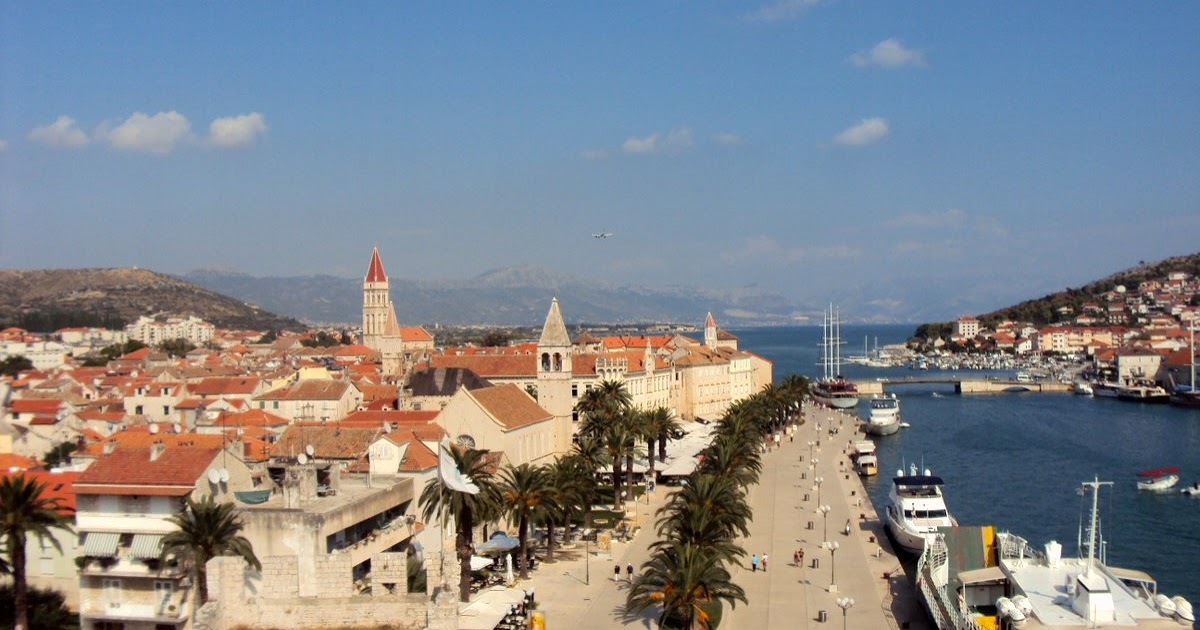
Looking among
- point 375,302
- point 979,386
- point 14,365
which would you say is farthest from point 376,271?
point 979,386

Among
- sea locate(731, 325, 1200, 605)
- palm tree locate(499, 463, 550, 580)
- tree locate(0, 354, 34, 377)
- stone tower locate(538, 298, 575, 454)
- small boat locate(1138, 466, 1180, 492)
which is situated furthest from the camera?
tree locate(0, 354, 34, 377)

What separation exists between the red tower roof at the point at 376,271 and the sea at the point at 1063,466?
67.7 m

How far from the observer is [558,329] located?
7000 centimetres

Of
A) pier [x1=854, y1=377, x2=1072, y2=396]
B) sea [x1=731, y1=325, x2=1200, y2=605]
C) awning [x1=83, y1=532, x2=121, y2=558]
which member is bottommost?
sea [x1=731, y1=325, x2=1200, y2=605]

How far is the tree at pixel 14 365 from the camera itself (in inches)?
4579

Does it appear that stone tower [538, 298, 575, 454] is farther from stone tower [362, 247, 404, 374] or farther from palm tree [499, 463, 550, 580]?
stone tower [362, 247, 404, 374]

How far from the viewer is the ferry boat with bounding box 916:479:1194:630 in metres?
30.4

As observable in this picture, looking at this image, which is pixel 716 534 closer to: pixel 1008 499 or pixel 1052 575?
pixel 1052 575

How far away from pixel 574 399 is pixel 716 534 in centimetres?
3821

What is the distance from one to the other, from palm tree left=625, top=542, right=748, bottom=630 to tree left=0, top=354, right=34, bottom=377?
10134cm

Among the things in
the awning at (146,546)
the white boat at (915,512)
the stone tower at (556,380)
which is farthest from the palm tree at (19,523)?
the stone tower at (556,380)

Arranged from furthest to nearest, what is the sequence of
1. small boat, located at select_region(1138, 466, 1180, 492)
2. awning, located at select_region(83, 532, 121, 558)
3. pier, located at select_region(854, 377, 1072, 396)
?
pier, located at select_region(854, 377, 1072, 396) → small boat, located at select_region(1138, 466, 1180, 492) → awning, located at select_region(83, 532, 121, 558)

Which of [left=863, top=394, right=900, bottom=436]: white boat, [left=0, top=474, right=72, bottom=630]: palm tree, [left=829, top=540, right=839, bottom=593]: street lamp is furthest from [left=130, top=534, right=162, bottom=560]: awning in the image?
[left=863, top=394, right=900, bottom=436]: white boat

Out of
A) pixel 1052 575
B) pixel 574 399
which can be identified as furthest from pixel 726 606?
pixel 574 399
